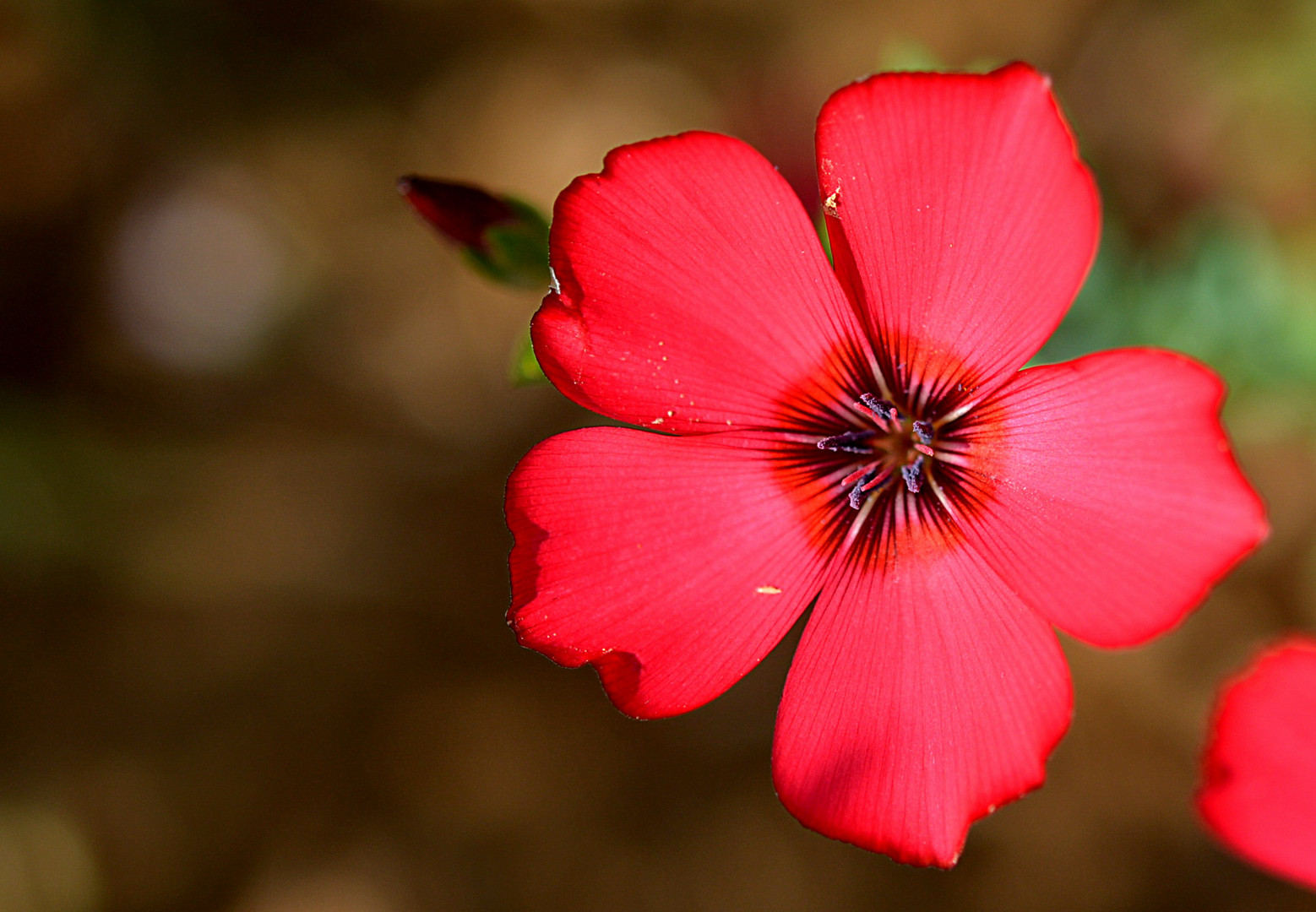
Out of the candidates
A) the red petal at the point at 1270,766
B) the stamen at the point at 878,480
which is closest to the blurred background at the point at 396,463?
the red petal at the point at 1270,766

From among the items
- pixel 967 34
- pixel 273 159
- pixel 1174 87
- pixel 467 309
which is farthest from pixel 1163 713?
pixel 273 159

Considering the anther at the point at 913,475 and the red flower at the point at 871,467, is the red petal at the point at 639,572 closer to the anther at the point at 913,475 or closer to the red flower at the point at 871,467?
the red flower at the point at 871,467

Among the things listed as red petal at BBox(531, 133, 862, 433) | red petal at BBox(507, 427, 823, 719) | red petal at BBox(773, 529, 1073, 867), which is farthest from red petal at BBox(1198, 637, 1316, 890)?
red petal at BBox(531, 133, 862, 433)

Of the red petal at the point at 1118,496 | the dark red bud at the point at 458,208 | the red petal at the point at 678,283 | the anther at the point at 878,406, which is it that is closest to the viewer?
the red petal at the point at 1118,496

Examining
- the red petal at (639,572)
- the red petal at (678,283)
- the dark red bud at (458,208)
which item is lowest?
the red petal at (639,572)

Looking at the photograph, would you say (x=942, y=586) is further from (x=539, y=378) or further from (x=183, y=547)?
(x=183, y=547)

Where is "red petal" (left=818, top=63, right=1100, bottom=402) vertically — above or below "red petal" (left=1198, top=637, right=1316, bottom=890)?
above

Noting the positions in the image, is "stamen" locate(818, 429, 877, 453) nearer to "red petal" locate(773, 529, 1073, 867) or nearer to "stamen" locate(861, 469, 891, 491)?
"stamen" locate(861, 469, 891, 491)
